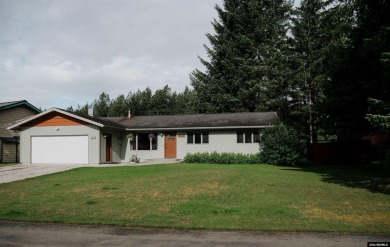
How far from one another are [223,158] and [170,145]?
532 centimetres

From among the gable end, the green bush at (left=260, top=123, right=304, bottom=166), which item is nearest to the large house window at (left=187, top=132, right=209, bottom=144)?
the green bush at (left=260, top=123, right=304, bottom=166)

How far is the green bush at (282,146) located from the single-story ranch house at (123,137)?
1689mm

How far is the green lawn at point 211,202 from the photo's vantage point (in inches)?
301

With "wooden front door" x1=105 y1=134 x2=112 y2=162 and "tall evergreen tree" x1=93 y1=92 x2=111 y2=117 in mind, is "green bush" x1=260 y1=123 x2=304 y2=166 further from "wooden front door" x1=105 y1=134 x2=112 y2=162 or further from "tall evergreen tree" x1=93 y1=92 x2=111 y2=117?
"tall evergreen tree" x1=93 y1=92 x2=111 y2=117

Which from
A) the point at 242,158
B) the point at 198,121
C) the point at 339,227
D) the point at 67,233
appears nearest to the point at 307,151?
the point at 242,158

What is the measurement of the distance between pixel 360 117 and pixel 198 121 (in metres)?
14.2

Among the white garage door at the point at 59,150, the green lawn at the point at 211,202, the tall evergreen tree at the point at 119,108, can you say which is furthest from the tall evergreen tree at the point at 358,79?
the tall evergreen tree at the point at 119,108

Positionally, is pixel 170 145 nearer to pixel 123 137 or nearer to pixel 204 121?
pixel 204 121

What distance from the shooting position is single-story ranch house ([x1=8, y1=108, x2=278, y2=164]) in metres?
24.4

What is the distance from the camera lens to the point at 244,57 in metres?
40.3

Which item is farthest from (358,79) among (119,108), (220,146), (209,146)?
(119,108)

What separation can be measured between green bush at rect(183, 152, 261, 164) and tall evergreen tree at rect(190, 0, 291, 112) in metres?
14.6

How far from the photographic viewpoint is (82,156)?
80.1 ft

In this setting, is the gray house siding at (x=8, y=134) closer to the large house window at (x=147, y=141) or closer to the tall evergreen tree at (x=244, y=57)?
the large house window at (x=147, y=141)
